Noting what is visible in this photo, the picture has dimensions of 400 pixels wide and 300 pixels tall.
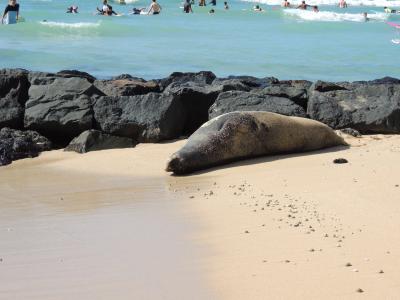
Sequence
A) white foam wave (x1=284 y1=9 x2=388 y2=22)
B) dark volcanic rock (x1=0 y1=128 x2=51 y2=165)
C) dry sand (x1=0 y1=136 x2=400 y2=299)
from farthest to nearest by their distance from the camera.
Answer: white foam wave (x1=284 y1=9 x2=388 y2=22), dark volcanic rock (x1=0 y1=128 x2=51 y2=165), dry sand (x1=0 y1=136 x2=400 y2=299)

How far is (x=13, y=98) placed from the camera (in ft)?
34.0

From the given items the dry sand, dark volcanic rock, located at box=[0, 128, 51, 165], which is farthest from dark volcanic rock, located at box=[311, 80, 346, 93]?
dark volcanic rock, located at box=[0, 128, 51, 165]

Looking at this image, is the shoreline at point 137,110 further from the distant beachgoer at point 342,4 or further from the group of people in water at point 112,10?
the distant beachgoer at point 342,4

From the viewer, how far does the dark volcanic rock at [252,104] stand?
9.93 metres

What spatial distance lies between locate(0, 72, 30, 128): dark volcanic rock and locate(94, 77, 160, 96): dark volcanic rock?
1.14m

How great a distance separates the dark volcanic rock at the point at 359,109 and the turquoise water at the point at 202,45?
25.0 feet

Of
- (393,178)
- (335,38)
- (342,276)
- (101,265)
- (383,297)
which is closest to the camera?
(383,297)

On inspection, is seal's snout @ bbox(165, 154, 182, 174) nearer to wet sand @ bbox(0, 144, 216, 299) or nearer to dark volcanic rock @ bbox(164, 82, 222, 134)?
wet sand @ bbox(0, 144, 216, 299)

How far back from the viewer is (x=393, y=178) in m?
6.99

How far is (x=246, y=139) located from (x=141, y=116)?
5.59 feet

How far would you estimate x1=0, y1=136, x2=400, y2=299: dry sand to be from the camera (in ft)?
14.8

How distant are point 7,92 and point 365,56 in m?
14.7

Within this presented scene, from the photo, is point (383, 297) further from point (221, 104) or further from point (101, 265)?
point (221, 104)

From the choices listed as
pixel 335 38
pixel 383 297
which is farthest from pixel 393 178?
pixel 335 38
